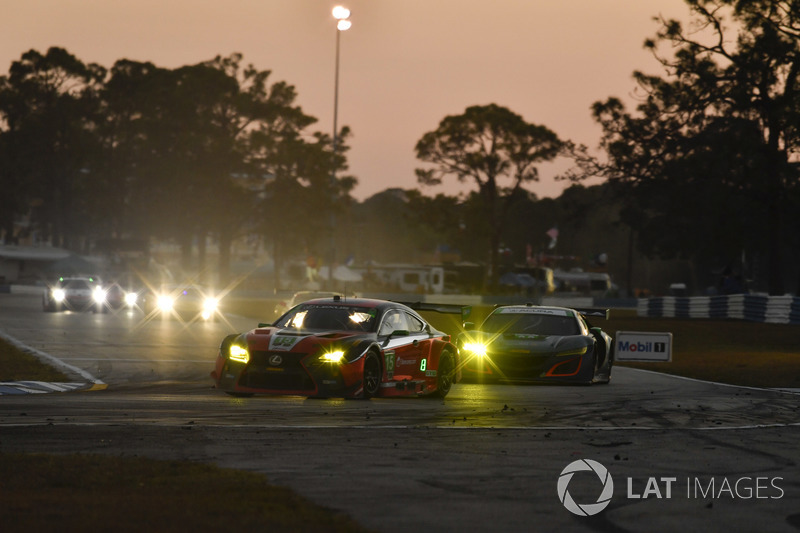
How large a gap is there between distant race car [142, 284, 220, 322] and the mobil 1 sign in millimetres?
20424

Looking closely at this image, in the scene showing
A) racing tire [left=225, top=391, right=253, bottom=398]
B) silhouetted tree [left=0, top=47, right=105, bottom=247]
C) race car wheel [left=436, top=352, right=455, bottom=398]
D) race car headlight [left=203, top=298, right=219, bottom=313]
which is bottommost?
racing tire [left=225, top=391, right=253, bottom=398]

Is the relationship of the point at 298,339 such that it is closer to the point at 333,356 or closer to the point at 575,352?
the point at 333,356

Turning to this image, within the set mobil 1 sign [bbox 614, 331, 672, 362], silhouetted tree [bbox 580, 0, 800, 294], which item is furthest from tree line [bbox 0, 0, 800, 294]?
mobil 1 sign [bbox 614, 331, 672, 362]

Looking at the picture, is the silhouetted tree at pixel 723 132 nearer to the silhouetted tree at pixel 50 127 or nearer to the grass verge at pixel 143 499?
the grass verge at pixel 143 499

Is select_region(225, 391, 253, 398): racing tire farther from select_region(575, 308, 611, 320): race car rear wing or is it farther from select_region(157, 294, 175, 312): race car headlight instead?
select_region(157, 294, 175, 312): race car headlight

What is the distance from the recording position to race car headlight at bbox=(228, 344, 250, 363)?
1368cm

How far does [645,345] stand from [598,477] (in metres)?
14.8

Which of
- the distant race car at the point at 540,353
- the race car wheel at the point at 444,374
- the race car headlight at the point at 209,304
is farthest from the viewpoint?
the race car headlight at the point at 209,304

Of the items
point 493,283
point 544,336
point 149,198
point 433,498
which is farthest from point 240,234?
point 433,498

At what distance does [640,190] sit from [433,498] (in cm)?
4857

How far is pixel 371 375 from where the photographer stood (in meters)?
14.0

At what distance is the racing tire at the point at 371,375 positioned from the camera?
13.8 meters

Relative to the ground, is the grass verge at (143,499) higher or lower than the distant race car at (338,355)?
lower

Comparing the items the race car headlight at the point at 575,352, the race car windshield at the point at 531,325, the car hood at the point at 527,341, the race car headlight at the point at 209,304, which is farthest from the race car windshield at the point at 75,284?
the race car headlight at the point at 575,352
